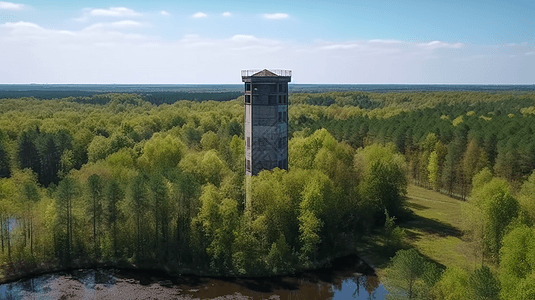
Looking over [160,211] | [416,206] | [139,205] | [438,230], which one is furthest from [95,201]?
[416,206]

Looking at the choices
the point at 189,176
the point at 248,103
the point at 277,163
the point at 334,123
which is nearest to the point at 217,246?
the point at 189,176

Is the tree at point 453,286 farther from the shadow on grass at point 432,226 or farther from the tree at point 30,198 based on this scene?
the tree at point 30,198

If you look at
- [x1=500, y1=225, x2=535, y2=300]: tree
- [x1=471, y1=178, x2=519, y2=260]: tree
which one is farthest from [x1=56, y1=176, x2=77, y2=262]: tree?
[x1=471, y1=178, x2=519, y2=260]: tree

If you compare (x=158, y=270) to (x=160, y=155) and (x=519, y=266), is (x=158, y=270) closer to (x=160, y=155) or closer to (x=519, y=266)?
(x=160, y=155)

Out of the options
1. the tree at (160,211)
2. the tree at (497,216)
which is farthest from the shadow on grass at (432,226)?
the tree at (160,211)

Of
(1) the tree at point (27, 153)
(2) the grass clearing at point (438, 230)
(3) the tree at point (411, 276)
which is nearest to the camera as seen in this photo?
(3) the tree at point (411, 276)

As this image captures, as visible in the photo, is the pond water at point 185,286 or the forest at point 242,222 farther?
the pond water at point 185,286
